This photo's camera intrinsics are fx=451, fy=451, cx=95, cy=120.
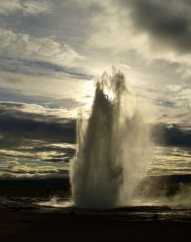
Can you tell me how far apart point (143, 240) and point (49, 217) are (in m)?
15.6

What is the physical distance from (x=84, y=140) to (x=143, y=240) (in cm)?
3292

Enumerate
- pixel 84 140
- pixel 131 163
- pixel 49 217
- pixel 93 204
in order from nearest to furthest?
pixel 49 217
pixel 93 204
pixel 84 140
pixel 131 163

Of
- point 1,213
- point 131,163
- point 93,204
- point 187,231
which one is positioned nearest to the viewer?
point 187,231

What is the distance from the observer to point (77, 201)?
60312 mm

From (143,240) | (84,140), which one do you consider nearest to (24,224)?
(143,240)

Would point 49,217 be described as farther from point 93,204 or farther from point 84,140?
point 84,140

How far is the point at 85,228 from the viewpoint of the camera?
35.8 meters

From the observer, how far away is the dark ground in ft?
101

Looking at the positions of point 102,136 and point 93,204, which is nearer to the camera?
point 93,204

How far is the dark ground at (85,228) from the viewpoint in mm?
30734

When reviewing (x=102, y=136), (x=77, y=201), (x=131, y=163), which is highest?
(x=102, y=136)

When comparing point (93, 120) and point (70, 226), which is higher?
point (93, 120)

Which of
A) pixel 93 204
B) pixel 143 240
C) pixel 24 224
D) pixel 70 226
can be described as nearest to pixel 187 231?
pixel 143 240

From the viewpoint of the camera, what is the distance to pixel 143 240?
29.6 meters
